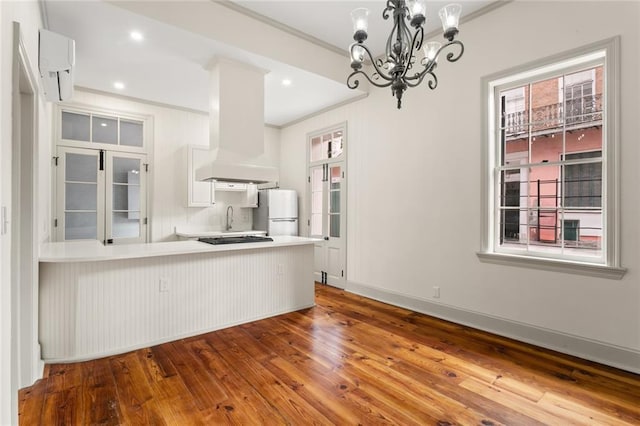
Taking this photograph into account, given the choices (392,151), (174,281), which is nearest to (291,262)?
(174,281)

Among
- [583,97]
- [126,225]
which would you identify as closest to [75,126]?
[126,225]

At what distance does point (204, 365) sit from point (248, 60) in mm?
3099

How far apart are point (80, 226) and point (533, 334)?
5620 mm

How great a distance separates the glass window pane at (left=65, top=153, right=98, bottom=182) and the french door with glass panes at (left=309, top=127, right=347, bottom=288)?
3270 millimetres

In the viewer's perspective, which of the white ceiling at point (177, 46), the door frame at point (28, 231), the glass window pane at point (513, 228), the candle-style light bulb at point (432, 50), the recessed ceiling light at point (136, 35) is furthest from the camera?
the glass window pane at point (513, 228)

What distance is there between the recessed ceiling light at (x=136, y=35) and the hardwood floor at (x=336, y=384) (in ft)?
9.64

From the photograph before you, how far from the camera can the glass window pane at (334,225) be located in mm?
5117

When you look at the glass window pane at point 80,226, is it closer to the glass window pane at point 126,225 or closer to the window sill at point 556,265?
the glass window pane at point 126,225

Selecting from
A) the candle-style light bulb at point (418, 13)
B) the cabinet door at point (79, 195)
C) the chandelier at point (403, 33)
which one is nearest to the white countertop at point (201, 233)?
the cabinet door at point (79, 195)

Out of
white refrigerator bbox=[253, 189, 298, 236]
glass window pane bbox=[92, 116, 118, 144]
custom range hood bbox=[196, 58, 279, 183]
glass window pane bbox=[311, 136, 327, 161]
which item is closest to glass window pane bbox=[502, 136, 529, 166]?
custom range hood bbox=[196, 58, 279, 183]

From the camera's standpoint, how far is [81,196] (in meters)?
4.47

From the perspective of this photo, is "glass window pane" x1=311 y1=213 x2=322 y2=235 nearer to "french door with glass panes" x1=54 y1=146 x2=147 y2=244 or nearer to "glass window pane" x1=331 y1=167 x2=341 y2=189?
"glass window pane" x1=331 y1=167 x2=341 y2=189

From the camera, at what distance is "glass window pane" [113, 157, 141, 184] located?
4.72 meters

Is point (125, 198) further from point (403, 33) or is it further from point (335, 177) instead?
point (403, 33)
